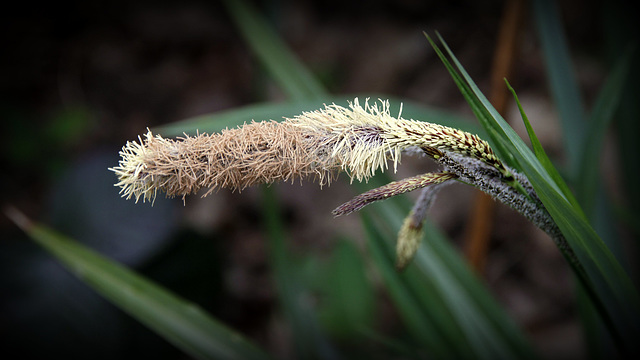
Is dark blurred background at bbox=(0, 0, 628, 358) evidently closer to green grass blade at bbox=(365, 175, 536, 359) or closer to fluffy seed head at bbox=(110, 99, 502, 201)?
green grass blade at bbox=(365, 175, 536, 359)

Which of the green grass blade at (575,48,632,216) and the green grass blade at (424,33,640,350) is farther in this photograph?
the green grass blade at (575,48,632,216)

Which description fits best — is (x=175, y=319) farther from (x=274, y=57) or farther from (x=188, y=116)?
(x=188, y=116)

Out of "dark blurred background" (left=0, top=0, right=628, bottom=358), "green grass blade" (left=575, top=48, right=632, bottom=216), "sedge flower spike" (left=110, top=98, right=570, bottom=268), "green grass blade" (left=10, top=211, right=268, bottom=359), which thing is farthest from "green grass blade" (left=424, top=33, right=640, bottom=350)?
"dark blurred background" (left=0, top=0, right=628, bottom=358)

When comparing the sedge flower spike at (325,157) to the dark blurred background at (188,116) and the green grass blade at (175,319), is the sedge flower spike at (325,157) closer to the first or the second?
the green grass blade at (175,319)

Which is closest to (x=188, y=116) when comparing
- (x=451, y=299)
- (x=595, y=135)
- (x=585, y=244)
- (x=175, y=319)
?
(x=175, y=319)

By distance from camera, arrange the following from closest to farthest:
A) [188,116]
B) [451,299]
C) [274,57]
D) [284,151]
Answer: [284,151] → [451,299] → [274,57] → [188,116]

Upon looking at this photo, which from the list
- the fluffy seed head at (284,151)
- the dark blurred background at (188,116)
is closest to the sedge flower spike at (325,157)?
the fluffy seed head at (284,151)
